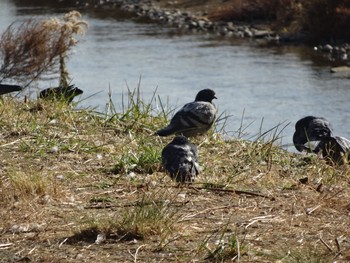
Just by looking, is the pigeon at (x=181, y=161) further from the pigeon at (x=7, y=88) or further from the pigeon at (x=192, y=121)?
the pigeon at (x=7, y=88)

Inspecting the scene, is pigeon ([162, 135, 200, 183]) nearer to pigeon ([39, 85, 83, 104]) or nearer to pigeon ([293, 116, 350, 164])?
pigeon ([293, 116, 350, 164])

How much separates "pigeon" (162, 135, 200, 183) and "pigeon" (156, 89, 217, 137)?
1.51 m

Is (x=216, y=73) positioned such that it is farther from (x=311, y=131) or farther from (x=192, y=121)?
(x=192, y=121)

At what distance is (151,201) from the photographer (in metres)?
4.95

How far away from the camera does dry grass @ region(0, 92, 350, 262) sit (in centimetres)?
460

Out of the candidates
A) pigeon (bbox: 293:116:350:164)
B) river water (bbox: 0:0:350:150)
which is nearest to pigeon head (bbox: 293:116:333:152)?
pigeon (bbox: 293:116:350:164)

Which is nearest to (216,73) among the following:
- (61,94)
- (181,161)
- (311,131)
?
(311,131)

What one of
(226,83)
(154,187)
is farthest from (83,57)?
(154,187)

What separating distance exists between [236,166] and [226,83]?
13194 millimetres

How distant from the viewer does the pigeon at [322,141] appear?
25.9 feet

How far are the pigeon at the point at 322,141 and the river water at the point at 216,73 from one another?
436 centimetres

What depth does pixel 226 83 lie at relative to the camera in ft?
65.7

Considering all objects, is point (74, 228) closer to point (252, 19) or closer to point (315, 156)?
point (315, 156)

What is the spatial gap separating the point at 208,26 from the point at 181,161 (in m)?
21.2
